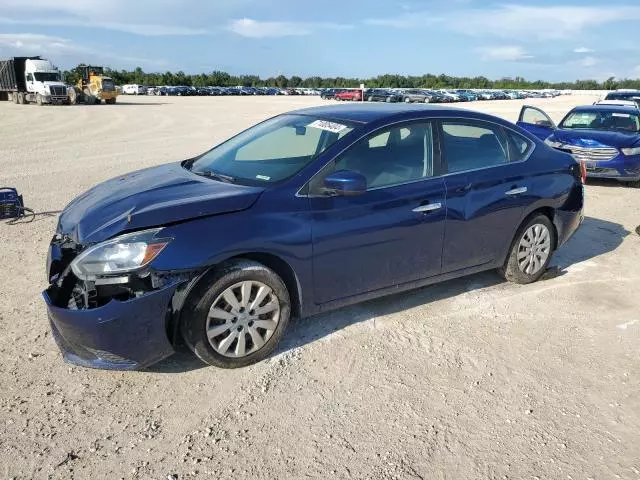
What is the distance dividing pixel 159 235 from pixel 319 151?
1.37m

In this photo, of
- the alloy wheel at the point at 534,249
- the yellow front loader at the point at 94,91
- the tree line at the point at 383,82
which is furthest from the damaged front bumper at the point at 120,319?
the tree line at the point at 383,82

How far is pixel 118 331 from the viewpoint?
10.3 ft

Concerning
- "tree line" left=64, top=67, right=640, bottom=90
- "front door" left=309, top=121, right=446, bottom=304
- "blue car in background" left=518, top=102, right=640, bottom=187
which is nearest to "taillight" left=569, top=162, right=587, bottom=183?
"front door" left=309, top=121, right=446, bottom=304

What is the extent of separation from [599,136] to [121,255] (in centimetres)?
1026

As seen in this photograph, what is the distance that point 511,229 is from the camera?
489cm

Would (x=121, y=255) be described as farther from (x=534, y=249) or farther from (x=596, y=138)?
(x=596, y=138)

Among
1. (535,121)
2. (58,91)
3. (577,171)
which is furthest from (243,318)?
(58,91)

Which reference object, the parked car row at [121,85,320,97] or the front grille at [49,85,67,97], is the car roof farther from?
the parked car row at [121,85,320,97]

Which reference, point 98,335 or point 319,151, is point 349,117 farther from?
point 98,335

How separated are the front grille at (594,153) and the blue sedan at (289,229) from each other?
6.08 meters

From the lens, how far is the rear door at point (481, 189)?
14.6 feet

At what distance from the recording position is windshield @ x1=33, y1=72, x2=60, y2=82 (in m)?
39.3

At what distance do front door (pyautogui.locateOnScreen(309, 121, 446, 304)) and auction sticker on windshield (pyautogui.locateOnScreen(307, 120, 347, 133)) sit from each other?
26 cm

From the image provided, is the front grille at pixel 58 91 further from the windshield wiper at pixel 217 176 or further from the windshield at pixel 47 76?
the windshield wiper at pixel 217 176
